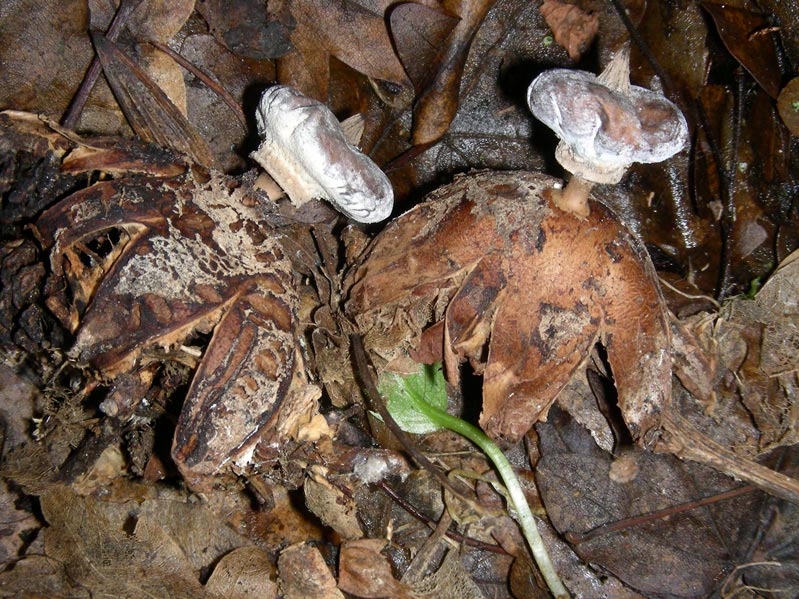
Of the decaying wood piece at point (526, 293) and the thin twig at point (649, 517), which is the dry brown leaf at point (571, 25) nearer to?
the decaying wood piece at point (526, 293)

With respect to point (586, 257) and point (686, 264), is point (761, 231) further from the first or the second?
point (586, 257)

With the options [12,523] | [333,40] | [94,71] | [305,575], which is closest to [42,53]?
[94,71]

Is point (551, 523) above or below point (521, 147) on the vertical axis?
below

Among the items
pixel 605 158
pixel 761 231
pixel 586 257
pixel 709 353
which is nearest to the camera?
Result: pixel 605 158

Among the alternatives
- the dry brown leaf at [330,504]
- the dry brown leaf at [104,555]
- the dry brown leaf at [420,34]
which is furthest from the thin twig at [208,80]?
the dry brown leaf at [104,555]

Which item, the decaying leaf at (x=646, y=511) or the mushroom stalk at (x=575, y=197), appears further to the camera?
the decaying leaf at (x=646, y=511)

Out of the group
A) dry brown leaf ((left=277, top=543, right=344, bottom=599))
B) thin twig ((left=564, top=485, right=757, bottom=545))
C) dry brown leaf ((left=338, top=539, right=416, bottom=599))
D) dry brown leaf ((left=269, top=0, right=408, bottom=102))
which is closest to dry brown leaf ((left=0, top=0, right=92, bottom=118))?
dry brown leaf ((left=269, top=0, right=408, bottom=102))

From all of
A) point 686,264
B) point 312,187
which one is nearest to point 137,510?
point 312,187

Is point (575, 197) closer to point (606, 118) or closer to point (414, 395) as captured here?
point (606, 118)
